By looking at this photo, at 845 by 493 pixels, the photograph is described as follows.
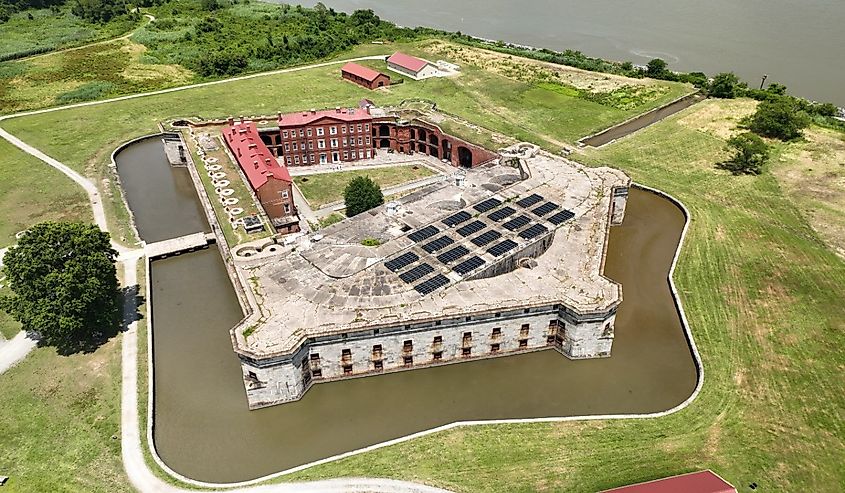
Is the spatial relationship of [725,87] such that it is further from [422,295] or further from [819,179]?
[422,295]

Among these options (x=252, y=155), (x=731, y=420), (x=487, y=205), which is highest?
(x=252, y=155)

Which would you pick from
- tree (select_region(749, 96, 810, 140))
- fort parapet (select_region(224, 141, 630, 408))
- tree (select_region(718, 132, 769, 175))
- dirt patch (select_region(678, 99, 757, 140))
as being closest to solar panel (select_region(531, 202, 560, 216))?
fort parapet (select_region(224, 141, 630, 408))

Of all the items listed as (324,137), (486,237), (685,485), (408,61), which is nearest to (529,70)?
(408,61)

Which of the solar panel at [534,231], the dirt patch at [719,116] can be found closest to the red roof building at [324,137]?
the solar panel at [534,231]

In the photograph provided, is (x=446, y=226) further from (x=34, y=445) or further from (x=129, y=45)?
(x=129, y=45)

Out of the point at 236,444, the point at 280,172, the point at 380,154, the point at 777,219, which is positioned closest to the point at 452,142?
the point at 380,154

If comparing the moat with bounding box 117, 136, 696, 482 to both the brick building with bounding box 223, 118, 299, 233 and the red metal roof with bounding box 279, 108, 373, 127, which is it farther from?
the red metal roof with bounding box 279, 108, 373, 127

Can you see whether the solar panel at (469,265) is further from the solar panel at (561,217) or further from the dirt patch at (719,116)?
the dirt patch at (719,116)
